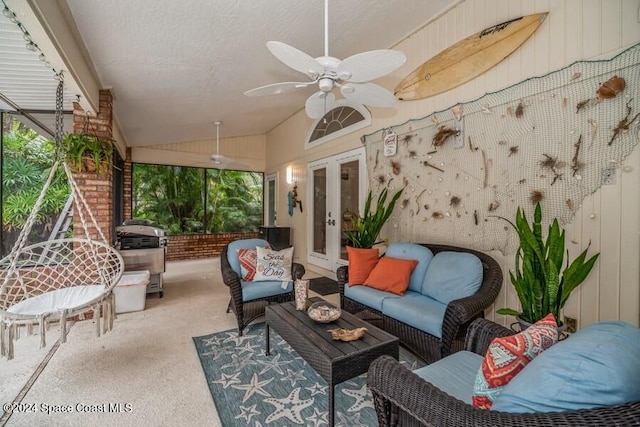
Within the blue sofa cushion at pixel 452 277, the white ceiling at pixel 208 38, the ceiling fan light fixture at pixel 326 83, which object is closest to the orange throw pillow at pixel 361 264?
the blue sofa cushion at pixel 452 277

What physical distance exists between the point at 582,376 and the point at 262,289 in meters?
2.55

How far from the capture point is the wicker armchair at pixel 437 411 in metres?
0.74

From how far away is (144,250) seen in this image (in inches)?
157

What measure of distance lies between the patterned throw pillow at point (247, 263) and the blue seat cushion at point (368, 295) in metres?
1.04

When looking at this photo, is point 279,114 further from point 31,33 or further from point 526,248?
point 526,248

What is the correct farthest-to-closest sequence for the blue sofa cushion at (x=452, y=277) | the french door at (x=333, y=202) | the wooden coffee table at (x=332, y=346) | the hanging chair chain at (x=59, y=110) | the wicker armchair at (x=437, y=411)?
the french door at (x=333, y=202) < the blue sofa cushion at (x=452, y=277) < the hanging chair chain at (x=59, y=110) < the wooden coffee table at (x=332, y=346) < the wicker armchair at (x=437, y=411)

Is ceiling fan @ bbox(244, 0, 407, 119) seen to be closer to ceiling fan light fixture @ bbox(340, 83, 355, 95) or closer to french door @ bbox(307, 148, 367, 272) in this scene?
ceiling fan light fixture @ bbox(340, 83, 355, 95)

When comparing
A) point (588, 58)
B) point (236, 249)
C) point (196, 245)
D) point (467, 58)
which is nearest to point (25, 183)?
point (236, 249)

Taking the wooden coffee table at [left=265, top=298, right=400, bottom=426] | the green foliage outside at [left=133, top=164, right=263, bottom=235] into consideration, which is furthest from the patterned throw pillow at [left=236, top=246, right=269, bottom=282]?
the green foliage outside at [left=133, top=164, right=263, bottom=235]

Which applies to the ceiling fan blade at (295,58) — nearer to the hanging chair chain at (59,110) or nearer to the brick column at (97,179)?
the hanging chair chain at (59,110)

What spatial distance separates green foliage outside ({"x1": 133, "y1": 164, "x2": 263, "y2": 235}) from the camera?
262 inches

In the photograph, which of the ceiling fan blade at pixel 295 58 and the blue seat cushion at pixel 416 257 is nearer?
the ceiling fan blade at pixel 295 58

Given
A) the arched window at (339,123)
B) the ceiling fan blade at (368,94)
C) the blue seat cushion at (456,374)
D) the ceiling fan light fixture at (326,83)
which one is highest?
the arched window at (339,123)

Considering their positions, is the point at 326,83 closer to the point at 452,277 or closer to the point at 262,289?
the point at 452,277
